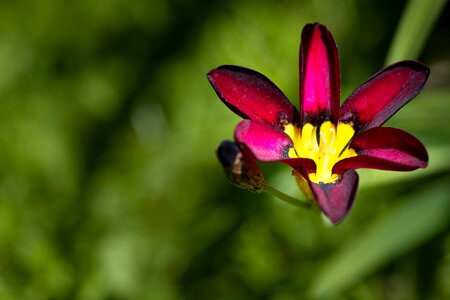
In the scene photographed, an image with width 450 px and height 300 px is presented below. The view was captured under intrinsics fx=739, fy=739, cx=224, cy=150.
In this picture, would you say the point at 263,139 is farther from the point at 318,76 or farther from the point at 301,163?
the point at 318,76

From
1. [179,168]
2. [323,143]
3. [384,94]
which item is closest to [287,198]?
[323,143]

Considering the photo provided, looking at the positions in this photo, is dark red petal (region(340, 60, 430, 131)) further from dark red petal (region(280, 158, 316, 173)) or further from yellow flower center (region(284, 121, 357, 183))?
dark red petal (region(280, 158, 316, 173))

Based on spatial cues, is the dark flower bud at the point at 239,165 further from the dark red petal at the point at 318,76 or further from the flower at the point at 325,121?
the dark red petal at the point at 318,76

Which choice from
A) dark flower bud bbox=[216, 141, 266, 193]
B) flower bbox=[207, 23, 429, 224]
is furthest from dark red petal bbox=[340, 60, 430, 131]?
dark flower bud bbox=[216, 141, 266, 193]

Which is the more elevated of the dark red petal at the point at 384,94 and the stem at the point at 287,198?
the dark red petal at the point at 384,94

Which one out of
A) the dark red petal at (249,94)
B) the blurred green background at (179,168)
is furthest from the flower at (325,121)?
the blurred green background at (179,168)

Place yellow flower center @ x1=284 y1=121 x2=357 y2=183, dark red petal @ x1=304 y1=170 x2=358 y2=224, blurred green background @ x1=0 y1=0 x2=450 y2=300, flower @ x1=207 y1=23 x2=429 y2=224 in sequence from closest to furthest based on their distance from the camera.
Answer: dark red petal @ x1=304 y1=170 x2=358 y2=224 → flower @ x1=207 y1=23 x2=429 y2=224 → yellow flower center @ x1=284 y1=121 x2=357 y2=183 → blurred green background @ x1=0 y1=0 x2=450 y2=300

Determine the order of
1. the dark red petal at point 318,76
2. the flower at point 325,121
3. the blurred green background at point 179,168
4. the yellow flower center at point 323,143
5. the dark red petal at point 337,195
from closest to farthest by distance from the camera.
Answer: the dark red petal at point 337,195 → the flower at point 325,121 → the dark red petal at point 318,76 → the yellow flower center at point 323,143 → the blurred green background at point 179,168
